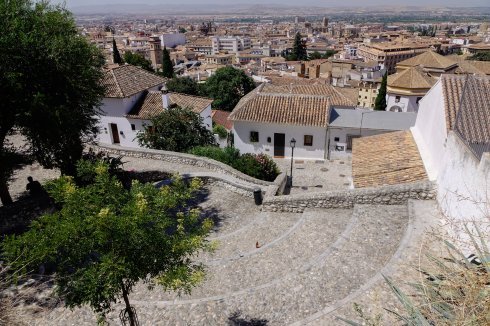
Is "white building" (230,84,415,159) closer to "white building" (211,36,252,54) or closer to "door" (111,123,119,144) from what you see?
"door" (111,123,119,144)

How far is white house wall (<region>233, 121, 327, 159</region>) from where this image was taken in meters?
22.6

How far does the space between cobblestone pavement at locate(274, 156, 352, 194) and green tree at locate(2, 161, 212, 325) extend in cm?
1237

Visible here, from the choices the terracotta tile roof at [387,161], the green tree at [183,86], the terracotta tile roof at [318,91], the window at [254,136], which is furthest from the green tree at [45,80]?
the green tree at [183,86]

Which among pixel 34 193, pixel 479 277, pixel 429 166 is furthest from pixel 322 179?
pixel 479 277

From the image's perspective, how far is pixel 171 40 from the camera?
173 m

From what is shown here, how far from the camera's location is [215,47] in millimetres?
164750

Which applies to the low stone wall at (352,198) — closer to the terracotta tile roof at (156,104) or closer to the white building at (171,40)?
the terracotta tile roof at (156,104)

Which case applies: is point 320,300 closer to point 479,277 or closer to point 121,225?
point 479,277

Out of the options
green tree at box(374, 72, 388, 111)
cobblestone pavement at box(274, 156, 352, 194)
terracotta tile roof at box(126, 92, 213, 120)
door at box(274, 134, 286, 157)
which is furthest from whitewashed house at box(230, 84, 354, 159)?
green tree at box(374, 72, 388, 111)

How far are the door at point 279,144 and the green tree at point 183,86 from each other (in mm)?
26235

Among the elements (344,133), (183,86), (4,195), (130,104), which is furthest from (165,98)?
(183,86)

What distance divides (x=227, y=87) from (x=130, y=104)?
22.0 metres

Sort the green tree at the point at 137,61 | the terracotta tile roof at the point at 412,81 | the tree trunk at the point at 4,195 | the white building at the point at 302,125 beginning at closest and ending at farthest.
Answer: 1. the tree trunk at the point at 4,195
2. the white building at the point at 302,125
3. the terracotta tile roof at the point at 412,81
4. the green tree at the point at 137,61

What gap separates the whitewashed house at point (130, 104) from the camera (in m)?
25.2
